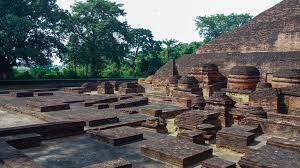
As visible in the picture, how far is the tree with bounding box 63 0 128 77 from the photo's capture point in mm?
29016

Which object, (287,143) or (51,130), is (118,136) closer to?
(51,130)

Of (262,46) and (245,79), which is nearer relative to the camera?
(245,79)

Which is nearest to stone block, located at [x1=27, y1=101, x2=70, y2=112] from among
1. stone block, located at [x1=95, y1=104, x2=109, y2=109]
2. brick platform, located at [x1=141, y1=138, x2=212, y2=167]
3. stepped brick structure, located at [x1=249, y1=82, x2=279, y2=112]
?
stone block, located at [x1=95, y1=104, x2=109, y2=109]

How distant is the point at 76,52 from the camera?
28719 mm

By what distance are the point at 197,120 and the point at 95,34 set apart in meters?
23.0

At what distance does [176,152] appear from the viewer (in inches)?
223

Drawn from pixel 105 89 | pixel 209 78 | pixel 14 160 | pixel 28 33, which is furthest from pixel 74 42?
pixel 14 160

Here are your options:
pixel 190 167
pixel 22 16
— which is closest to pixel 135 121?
pixel 190 167

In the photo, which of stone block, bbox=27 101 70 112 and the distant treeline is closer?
stone block, bbox=27 101 70 112

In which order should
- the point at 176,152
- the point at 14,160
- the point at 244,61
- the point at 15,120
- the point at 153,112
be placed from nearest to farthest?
1. the point at 14,160
2. the point at 176,152
3. the point at 15,120
4. the point at 153,112
5. the point at 244,61

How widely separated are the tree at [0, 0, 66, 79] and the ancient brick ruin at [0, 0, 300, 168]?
569 centimetres

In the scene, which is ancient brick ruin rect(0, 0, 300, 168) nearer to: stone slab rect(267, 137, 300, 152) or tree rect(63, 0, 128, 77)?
stone slab rect(267, 137, 300, 152)

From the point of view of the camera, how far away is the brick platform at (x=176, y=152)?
18.0 feet

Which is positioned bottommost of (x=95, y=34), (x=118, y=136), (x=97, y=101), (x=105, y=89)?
(x=118, y=136)
